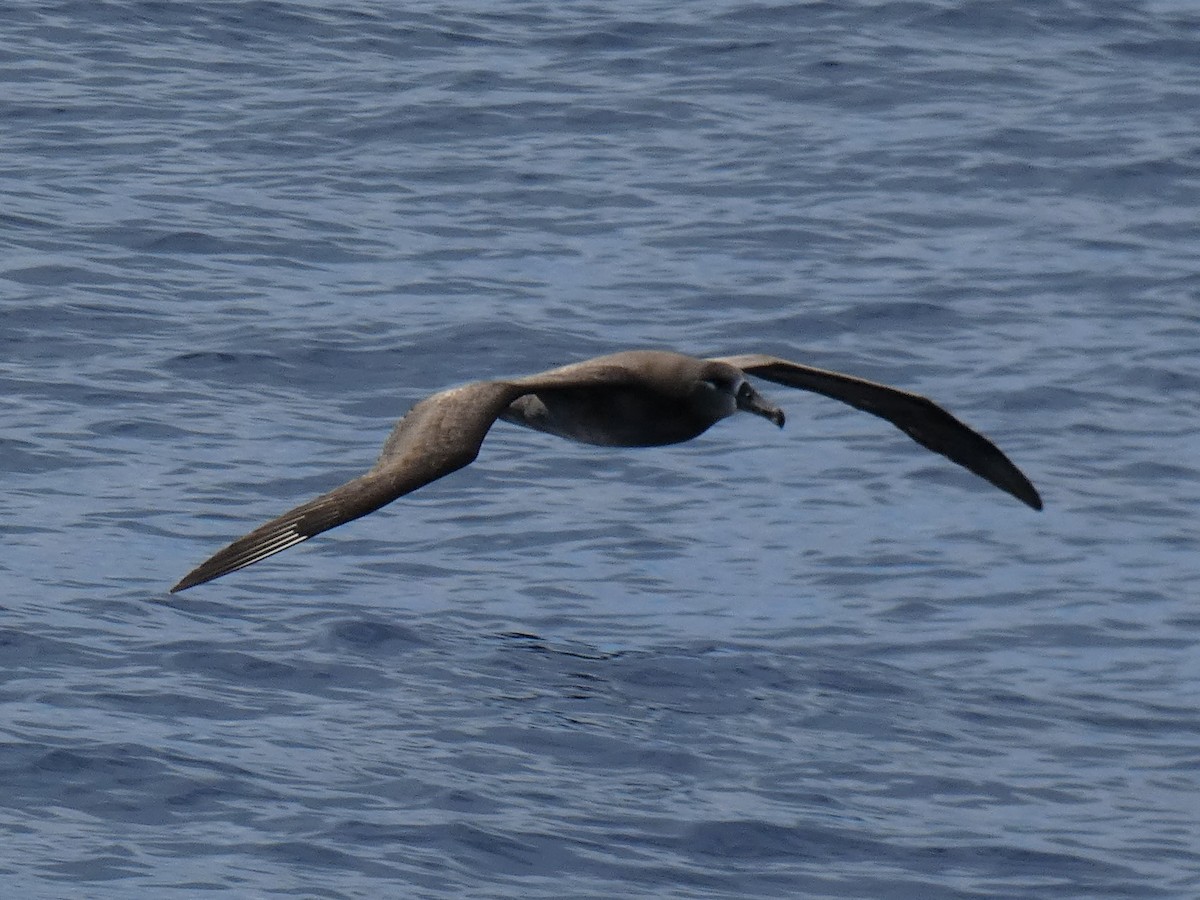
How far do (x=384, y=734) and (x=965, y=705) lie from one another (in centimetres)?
277

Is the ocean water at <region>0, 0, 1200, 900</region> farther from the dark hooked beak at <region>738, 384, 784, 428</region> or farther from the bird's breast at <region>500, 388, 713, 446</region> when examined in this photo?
the dark hooked beak at <region>738, 384, 784, 428</region>

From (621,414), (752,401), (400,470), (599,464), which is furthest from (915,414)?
(400,470)

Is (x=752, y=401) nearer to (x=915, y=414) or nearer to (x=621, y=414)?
(x=621, y=414)

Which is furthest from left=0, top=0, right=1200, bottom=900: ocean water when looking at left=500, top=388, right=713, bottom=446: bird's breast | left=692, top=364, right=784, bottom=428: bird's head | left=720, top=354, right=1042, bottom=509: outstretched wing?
left=692, top=364, right=784, bottom=428: bird's head

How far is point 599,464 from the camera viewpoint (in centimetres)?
1333

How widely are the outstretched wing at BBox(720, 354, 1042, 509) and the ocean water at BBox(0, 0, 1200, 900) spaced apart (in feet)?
3.34

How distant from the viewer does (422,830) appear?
31.6ft

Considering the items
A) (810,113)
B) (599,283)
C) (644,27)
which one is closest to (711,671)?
(599,283)

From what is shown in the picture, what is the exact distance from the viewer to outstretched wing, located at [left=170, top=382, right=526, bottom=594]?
840 cm

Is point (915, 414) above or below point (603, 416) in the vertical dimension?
below

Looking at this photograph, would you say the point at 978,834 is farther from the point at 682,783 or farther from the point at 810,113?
the point at 810,113

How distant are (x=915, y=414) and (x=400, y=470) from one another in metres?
3.11

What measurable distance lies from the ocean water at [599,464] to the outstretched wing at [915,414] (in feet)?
3.34

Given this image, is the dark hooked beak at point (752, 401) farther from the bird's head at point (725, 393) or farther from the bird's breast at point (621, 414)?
the bird's breast at point (621, 414)
